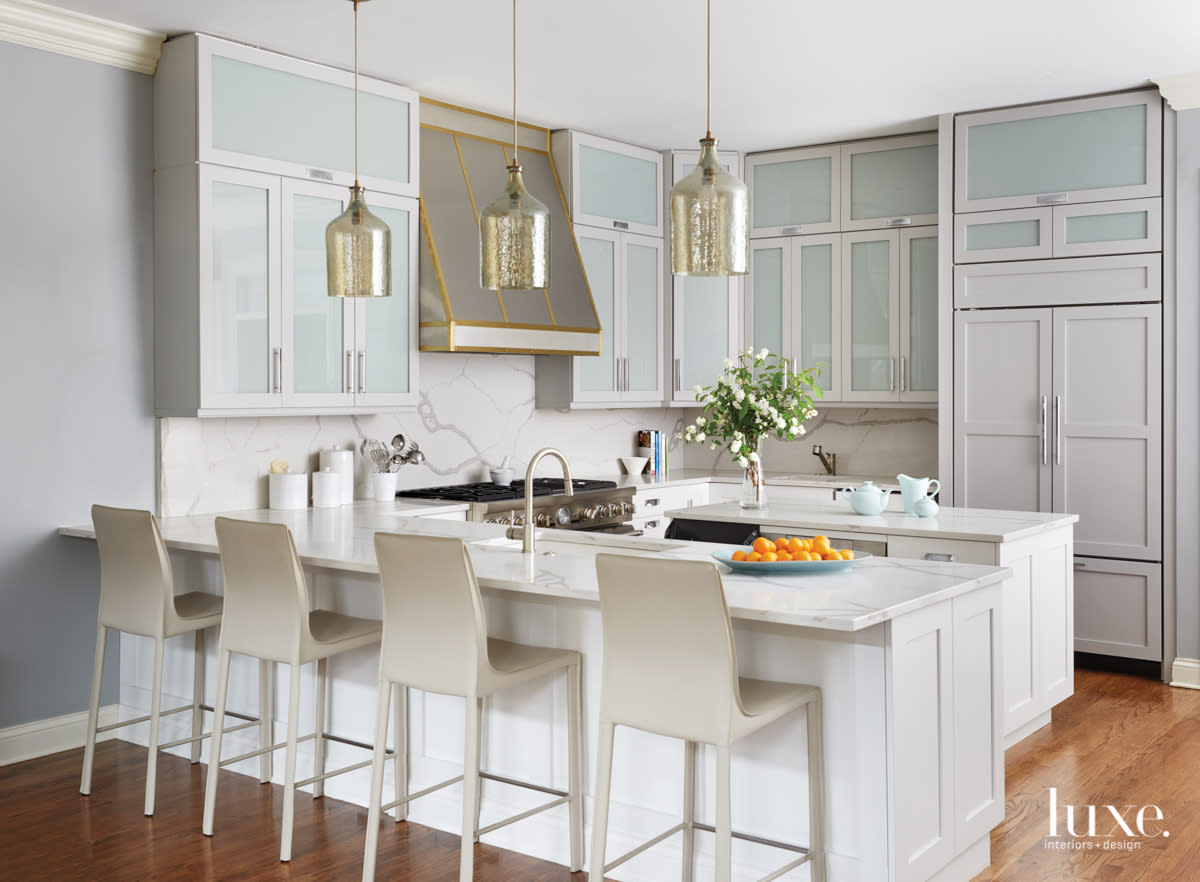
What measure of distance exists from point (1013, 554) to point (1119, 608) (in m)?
1.47

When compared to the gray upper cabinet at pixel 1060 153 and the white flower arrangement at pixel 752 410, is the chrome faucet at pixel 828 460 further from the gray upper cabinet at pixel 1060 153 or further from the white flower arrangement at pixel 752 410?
the white flower arrangement at pixel 752 410

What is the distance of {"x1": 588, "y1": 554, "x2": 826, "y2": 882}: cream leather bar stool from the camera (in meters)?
2.50

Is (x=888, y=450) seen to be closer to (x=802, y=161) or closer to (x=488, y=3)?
(x=802, y=161)

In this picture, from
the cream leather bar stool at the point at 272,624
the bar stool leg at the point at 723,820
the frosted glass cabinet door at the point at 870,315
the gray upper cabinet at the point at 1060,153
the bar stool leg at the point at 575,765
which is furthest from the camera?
the frosted glass cabinet door at the point at 870,315

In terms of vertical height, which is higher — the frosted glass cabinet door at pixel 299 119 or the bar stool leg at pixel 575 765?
the frosted glass cabinet door at pixel 299 119

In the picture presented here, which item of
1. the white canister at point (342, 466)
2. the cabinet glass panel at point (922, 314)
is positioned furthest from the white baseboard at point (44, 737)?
the cabinet glass panel at point (922, 314)

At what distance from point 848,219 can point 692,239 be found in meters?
3.85

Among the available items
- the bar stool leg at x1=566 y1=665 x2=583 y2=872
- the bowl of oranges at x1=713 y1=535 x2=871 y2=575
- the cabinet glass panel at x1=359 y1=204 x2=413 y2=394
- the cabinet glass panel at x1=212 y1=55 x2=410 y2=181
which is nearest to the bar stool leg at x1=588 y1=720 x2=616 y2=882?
the bar stool leg at x1=566 y1=665 x2=583 y2=872

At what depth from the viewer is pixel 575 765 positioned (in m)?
3.11

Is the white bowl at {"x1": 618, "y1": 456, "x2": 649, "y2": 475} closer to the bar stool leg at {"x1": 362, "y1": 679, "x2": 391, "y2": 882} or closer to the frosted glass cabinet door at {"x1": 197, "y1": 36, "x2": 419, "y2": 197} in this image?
the frosted glass cabinet door at {"x1": 197, "y1": 36, "x2": 419, "y2": 197}

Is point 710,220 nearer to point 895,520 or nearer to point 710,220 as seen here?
point 710,220

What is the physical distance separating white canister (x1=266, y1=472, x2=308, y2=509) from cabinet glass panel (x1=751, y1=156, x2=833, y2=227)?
316 cm

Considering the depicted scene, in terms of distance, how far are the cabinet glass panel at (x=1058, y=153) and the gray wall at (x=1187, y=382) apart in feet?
Result: 0.65

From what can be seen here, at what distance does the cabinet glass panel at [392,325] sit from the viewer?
4.80 m
